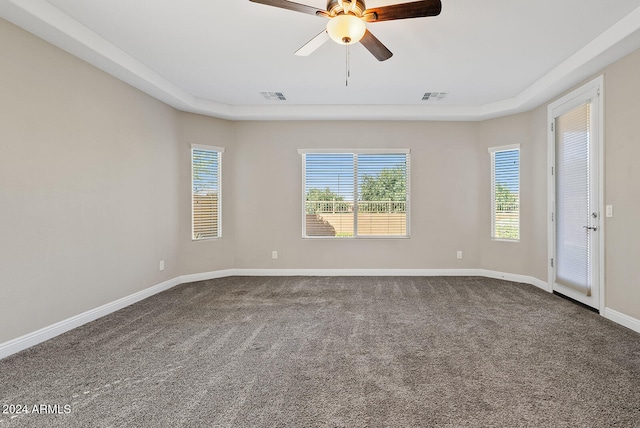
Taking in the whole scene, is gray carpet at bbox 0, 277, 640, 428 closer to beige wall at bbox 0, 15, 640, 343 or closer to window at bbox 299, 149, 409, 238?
beige wall at bbox 0, 15, 640, 343

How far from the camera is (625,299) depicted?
329 cm

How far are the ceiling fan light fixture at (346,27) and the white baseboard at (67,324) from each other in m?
3.62

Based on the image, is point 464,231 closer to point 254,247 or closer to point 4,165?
point 254,247

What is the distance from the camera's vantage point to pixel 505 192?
5453 millimetres

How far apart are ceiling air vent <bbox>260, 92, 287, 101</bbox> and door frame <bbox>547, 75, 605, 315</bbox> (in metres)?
3.94

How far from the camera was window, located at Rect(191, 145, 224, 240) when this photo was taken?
5371mm

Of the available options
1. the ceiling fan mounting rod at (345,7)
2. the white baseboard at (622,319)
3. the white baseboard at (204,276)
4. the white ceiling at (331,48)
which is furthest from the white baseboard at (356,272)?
the ceiling fan mounting rod at (345,7)

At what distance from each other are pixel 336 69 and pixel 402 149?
7.19ft

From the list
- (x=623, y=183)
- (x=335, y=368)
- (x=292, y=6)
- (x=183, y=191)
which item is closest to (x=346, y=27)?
(x=292, y=6)

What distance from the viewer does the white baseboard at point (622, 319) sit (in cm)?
313

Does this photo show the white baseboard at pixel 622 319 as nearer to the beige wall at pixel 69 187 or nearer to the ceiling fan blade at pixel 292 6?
the ceiling fan blade at pixel 292 6

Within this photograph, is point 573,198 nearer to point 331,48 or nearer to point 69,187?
point 331,48

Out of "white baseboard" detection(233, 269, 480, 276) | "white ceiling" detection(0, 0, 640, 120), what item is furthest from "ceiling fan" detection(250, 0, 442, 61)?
"white baseboard" detection(233, 269, 480, 276)

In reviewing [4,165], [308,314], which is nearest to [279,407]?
[308,314]
